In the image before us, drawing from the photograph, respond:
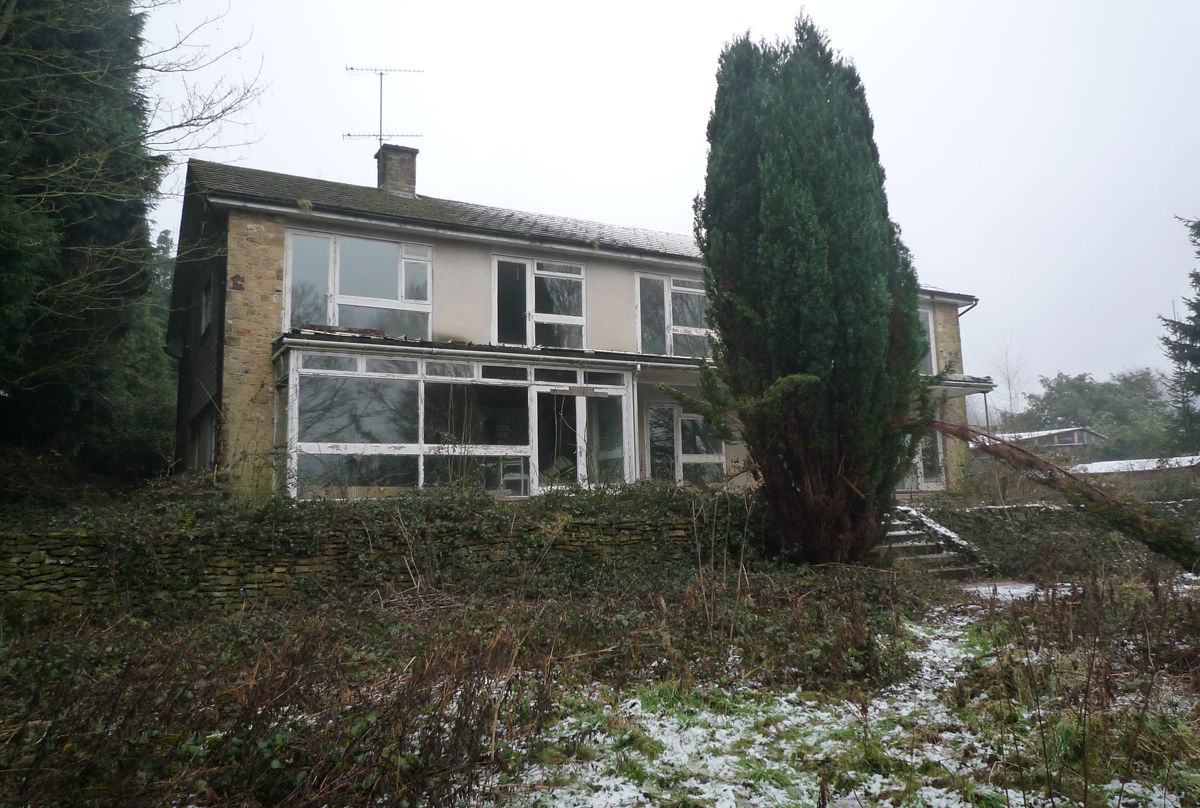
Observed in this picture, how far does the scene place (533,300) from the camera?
14.2 meters

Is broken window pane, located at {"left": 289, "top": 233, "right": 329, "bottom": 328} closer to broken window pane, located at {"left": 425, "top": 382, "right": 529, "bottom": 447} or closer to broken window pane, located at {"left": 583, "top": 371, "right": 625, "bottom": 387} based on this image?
broken window pane, located at {"left": 425, "top": 382, "right": 529, "bottom": 447}

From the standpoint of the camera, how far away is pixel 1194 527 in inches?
417

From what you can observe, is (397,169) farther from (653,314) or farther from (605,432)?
(605,432)

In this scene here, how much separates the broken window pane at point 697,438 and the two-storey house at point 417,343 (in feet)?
0.14

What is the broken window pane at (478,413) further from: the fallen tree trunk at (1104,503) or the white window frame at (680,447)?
the fallen tree trunk at (1104,503)

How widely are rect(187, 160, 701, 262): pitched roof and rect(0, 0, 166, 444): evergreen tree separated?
1196mm

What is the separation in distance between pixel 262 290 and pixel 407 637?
28.0 feet

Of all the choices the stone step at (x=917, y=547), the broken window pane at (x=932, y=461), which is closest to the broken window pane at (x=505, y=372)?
the stone step at (x=917, y=547)

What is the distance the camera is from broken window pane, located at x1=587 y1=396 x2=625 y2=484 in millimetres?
13578

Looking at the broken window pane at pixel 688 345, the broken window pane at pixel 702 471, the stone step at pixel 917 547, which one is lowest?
the stone step at pixel 917 547

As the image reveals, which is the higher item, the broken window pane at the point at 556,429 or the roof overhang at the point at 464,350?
the roof overhang at the point at 464,350

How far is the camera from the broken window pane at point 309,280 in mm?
12422

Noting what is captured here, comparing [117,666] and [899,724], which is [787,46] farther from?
[117,666]

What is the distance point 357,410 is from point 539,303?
14.0 feet
